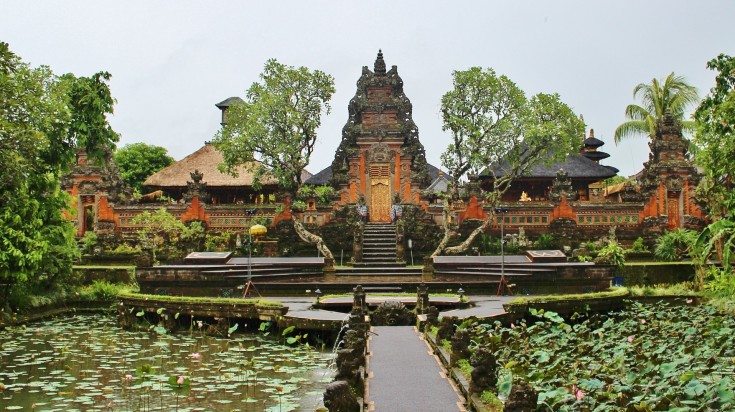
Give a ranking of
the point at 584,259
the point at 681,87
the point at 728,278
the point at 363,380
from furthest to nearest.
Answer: the point at 681,87 → the point at 584,259 → the point at 728,278 → the point at 363,380

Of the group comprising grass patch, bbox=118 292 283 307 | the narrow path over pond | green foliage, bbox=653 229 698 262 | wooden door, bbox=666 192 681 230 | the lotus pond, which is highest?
wooden door, bbox=666 192 681 230

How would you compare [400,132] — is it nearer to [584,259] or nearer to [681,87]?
[584,259]

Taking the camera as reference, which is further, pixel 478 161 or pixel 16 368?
pixel 478 161

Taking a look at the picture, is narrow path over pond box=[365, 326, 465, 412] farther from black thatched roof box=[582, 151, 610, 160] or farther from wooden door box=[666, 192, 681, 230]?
black thatched roof box=[582, 151, 610, 160]

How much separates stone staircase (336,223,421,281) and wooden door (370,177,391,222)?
0.75 meters

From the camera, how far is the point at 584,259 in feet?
78.5

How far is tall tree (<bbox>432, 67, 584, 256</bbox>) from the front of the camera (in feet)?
96.7

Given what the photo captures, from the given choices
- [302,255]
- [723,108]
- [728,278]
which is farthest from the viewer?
[302,255]

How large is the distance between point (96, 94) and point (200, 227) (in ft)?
30.6

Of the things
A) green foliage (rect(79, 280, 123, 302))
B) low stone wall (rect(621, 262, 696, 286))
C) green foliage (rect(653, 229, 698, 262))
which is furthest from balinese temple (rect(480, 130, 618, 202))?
green foliage (rect(79, 280, 123, 302))

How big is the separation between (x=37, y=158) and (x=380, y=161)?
51.9 feet

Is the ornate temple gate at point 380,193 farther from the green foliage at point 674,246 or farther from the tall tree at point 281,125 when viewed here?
the green foliage at point 674,246

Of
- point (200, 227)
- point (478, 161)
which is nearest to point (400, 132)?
point (478, 161)

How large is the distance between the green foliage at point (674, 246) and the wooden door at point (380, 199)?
11.0 metres
